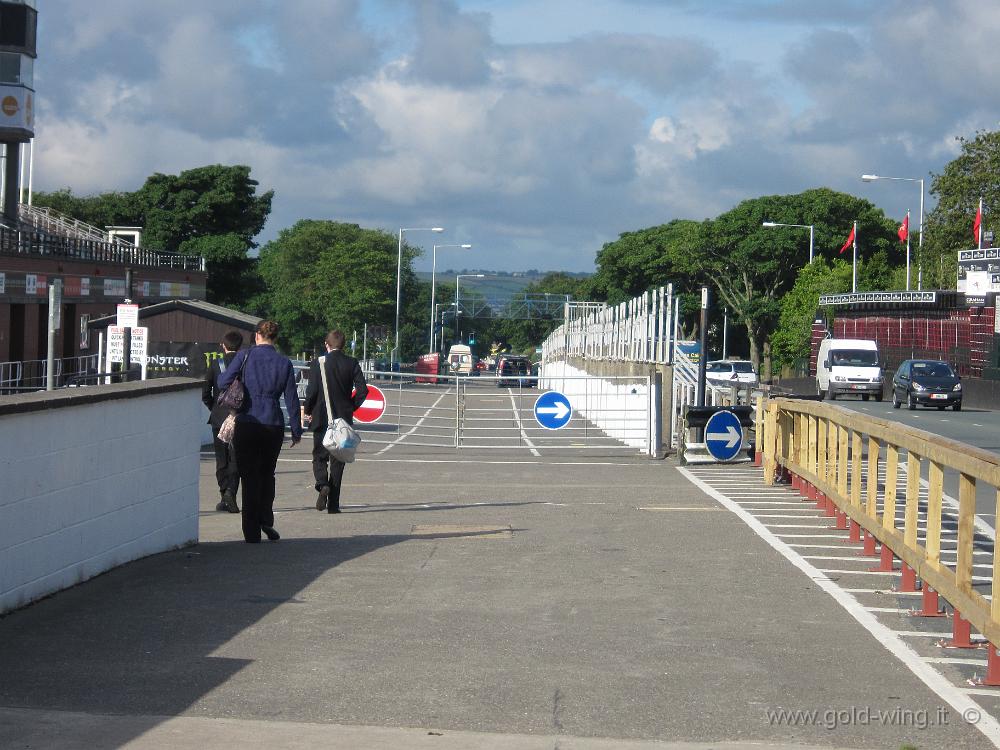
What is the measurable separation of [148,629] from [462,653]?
68.9 inches

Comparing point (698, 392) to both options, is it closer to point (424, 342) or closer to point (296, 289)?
point (296, 289)

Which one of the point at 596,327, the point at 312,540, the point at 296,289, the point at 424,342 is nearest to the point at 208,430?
the point at 312,540

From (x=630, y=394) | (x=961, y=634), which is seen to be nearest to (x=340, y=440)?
(x=961, y=634)

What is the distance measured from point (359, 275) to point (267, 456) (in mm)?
84163

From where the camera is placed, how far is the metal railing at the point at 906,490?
6.82 meters

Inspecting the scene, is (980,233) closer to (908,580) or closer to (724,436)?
(724,436)

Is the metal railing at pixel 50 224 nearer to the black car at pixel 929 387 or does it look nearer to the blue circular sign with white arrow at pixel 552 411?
the black car at pixel 929 387

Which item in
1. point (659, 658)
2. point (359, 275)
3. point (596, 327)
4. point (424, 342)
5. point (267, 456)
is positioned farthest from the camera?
point (424, 342)

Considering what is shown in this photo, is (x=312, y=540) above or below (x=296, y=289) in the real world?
below

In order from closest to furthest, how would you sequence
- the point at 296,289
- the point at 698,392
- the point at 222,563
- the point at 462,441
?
the point at 222,563
the point at 698,392
the point at 462,441
the point at 296,289

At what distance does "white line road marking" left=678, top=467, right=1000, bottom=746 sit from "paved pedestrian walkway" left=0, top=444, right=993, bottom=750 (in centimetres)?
8

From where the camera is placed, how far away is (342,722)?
18.4 feet

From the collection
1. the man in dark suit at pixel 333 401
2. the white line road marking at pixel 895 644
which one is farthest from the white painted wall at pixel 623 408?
the white line road marking at pixel 895 644

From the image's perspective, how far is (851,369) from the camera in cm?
4994
